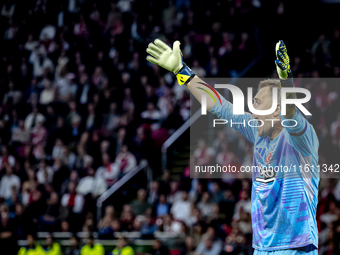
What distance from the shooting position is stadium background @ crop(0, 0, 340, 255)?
996cm

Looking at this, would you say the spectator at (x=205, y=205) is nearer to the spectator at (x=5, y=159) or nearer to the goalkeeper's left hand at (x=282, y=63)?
the spectator at (x=5, y=159)

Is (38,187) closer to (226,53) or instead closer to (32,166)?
(32,166)

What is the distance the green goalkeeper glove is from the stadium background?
4752 millimetres

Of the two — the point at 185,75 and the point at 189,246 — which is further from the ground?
the point at 185,75

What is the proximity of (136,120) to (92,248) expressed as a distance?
11.7ft

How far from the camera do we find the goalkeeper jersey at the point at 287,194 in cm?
391

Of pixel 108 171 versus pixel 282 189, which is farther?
pixel 108 171

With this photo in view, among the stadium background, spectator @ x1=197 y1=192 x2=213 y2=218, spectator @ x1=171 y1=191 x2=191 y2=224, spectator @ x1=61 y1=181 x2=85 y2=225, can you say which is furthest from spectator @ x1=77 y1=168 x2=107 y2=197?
spectator @ x1=197 y1=192 x2=213 y2=218

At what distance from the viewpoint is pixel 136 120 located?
487 inches

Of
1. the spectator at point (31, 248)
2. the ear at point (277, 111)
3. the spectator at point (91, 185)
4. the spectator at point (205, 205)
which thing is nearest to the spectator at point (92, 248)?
the spectator at point (31, 248)

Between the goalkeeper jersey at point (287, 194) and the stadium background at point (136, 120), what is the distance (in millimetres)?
4784

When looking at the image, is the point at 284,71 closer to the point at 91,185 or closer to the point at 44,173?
the point at 91,185

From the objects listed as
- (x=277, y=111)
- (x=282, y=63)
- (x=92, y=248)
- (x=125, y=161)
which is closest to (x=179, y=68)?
(x=277, y=111)

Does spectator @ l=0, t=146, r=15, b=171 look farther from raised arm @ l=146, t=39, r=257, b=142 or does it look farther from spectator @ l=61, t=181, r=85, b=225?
raised arm @ l=146, t=39, r=257, b=142
